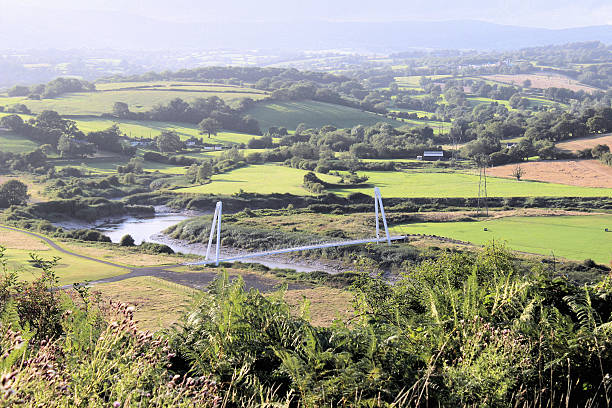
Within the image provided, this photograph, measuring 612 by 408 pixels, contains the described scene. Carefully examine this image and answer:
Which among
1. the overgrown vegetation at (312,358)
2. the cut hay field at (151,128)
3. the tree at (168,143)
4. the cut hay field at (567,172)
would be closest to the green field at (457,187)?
the cut hay field at (567,172)

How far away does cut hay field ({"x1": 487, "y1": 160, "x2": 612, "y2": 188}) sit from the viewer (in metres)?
62.0

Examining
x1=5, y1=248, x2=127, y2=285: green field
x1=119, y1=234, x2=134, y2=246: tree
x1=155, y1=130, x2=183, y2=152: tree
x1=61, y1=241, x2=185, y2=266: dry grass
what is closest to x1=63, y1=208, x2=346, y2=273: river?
x1=119, y1=234, x2=134, y2=246: tree

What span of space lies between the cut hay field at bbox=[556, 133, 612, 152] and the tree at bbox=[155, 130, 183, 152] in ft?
185

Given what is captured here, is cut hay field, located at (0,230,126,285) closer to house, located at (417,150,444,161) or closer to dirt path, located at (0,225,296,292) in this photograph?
dirt path, located at (0,225,296,292)

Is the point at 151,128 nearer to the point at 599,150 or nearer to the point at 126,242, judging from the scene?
the point at 126,242

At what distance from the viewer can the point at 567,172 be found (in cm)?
6638

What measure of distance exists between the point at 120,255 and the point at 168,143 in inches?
2063

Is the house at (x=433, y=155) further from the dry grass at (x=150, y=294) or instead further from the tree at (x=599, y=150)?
the dry grass at (x=150, y=294)

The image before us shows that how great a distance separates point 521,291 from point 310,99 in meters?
136

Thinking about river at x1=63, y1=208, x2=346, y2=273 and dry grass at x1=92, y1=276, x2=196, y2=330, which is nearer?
dry grass at x1=92, y1=276, x2=196, y2=330

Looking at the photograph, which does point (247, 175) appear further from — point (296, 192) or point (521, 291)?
point (521, 291)

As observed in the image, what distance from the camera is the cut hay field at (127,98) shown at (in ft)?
358

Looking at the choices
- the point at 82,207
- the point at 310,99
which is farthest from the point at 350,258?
the point at 310,99

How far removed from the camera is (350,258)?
39.6 metres
